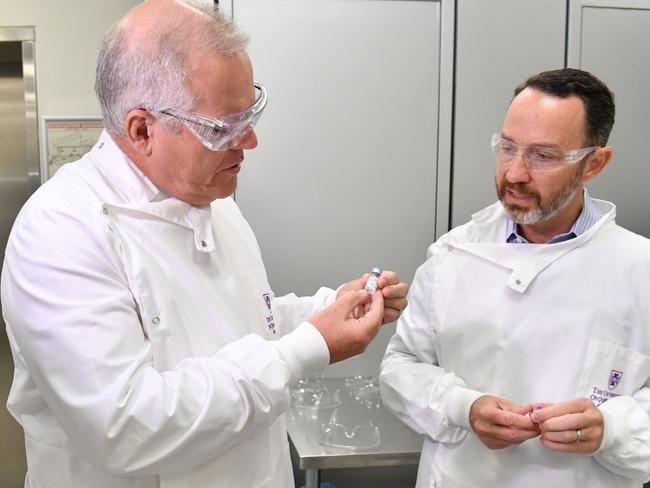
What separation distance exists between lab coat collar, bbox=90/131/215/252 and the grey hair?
75 millimetres

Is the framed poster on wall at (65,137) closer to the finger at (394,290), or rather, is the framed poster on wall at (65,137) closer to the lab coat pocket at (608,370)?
the finger at (394,290)

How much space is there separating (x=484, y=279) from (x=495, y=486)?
18.9 inches

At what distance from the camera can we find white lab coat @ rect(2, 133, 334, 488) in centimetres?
103

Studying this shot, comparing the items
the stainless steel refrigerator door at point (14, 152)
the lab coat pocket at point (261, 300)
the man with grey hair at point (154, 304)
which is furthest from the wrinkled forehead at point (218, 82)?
the stainless steel refrigerator door at point (14, 152)

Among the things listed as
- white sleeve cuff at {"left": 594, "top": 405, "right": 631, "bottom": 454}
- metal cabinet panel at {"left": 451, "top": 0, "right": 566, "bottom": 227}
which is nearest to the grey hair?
white sleeve cuff at {"left": 594, "top": 405, "right": 631, "bottom": 454}

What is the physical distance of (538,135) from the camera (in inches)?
62.0

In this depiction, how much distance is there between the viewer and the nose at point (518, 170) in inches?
61.9

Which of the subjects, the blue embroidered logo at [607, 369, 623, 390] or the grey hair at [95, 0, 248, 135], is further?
the blue embroidered logo at [607, 369, 623, 390]

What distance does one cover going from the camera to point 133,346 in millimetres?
1061

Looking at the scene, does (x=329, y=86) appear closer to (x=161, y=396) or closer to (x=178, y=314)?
(x=178, y=314)

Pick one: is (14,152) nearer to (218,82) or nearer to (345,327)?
(218,82)

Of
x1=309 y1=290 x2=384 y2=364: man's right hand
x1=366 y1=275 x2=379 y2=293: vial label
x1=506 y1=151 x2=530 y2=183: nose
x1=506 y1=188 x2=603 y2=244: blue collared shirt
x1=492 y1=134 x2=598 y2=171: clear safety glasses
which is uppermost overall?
x1=492 y1=134 x2=598 y2=171: clear safety glasses

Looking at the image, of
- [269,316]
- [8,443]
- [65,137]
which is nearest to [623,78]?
[269,316]

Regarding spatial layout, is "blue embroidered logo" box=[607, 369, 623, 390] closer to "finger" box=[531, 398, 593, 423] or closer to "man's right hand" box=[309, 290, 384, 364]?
"finger" box=[531, 398, 593, 423]
